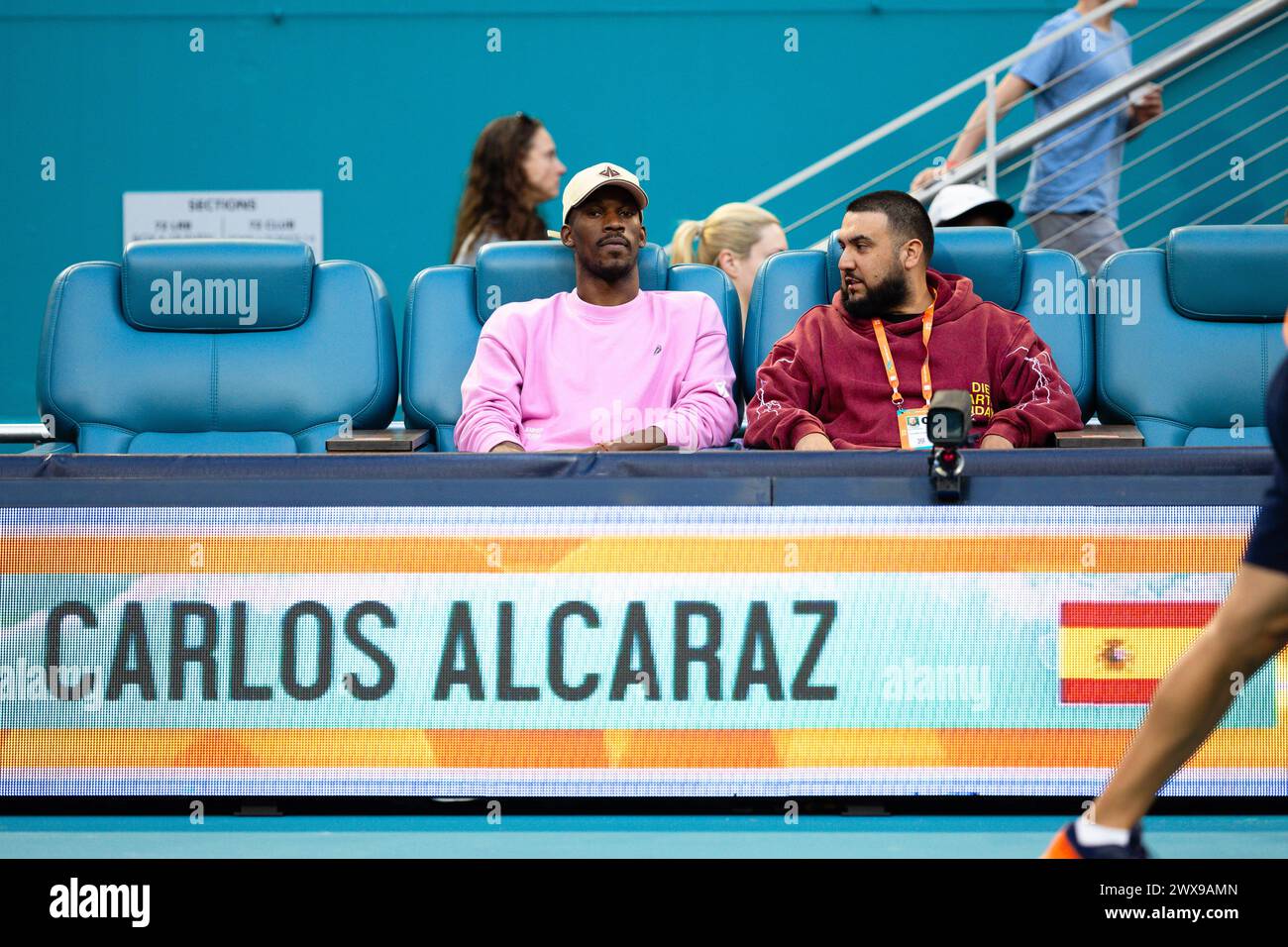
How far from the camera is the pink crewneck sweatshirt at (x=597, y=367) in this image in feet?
11.5

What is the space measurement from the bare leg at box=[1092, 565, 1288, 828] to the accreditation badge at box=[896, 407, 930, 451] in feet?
4.65

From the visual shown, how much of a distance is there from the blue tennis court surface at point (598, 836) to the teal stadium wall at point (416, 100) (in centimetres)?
521

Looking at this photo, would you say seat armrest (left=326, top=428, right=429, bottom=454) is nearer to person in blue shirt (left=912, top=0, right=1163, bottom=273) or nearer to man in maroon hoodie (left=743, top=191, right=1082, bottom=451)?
man in maroon hoodie (left=743, top=191, right=1082, bottom=451)

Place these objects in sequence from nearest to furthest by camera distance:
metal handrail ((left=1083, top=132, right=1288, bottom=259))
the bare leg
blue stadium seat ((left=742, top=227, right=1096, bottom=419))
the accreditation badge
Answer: the bare leg, the accreditation badge, blue stadium seat ((left=742, top=227, right=1096, bottom=419)), metal handrail ((left=1083, top=132, right=1288, bottom=259))

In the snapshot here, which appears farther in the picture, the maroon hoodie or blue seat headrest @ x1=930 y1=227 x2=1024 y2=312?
blue seat headrest @ x1=930 y1=227 x2=1024 y2=312

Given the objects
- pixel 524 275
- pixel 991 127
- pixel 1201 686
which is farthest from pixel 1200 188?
pixel 1201 686

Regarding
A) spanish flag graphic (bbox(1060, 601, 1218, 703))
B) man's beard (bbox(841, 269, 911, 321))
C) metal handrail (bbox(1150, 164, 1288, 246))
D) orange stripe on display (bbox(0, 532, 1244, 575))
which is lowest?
spanish flag graphic (bbox(1060, 601, 1218, 703))

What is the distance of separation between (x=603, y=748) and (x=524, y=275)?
1.72m

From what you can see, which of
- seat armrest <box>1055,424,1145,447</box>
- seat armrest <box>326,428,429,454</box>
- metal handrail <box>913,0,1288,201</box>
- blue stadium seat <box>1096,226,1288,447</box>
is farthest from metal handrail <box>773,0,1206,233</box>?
seat armrest <box>326,428,429,454</box>

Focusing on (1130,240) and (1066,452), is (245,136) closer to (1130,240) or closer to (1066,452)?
(1130,240)

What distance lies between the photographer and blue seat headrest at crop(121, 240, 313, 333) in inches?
148

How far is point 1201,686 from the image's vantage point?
5.98ft

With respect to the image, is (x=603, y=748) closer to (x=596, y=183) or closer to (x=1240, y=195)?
(x=596, y=183)

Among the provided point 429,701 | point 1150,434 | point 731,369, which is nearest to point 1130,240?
point 1150,434
